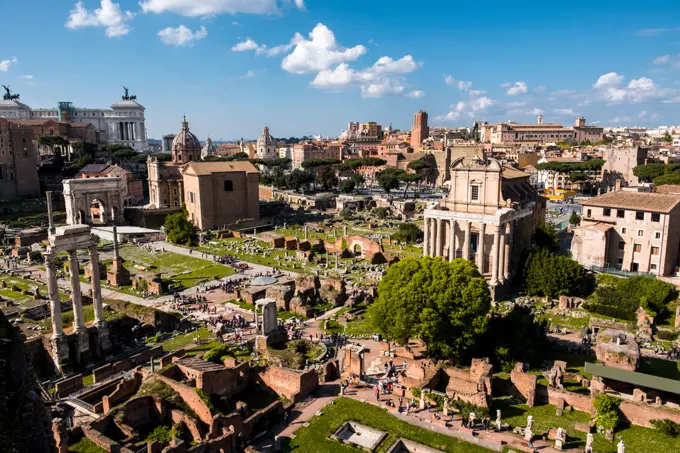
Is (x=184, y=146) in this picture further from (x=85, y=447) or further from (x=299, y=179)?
(x=85, y=447)

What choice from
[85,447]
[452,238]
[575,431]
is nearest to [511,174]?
[452,238]

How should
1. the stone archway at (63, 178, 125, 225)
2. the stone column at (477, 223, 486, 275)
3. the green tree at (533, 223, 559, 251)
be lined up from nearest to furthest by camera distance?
the stone column at (477, 223, 486, 275) → the green tree at (533, 223, 559, 251) → the stone archway at (63, 178, 125, 225)

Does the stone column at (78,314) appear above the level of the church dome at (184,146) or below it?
below

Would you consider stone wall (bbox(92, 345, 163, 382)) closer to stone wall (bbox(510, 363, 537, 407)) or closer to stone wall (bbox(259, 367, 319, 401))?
stone wall (bbox(259, 367, 319, 401))

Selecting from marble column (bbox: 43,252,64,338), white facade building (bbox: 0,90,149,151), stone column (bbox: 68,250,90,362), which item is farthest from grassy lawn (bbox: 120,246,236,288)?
white facade building (bbox: 0,90,149,151)

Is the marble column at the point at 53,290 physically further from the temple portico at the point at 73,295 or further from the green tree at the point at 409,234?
the green tree at the point at 409,234

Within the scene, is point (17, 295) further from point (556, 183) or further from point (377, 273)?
point (556, 183)

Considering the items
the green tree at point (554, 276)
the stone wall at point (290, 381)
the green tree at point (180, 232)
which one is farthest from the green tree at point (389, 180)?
the stone wall at point (290, 381)
